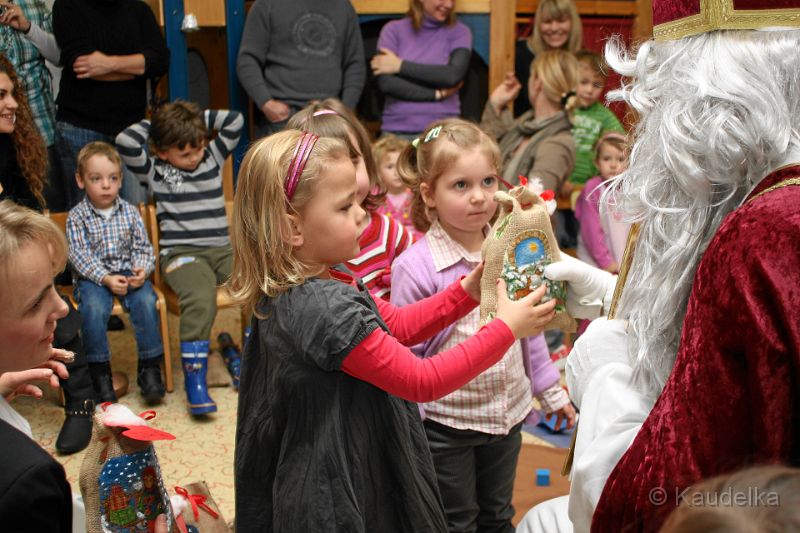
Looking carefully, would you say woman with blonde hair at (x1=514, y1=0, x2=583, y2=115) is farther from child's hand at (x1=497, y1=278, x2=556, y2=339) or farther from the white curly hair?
the white curly hair

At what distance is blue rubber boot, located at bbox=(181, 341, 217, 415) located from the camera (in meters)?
3.73

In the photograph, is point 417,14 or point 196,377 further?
point 417,14

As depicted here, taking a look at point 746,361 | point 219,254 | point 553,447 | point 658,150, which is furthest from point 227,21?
point 746,361

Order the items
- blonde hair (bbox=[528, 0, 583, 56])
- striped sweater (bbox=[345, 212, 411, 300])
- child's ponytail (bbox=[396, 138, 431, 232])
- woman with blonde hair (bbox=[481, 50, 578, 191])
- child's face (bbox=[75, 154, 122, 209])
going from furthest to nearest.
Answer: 1. blonde hair (bbox=[528, 0, 583, 56])
2. woman with blonde hair (bbox=[481, 50, 578, 191])
3. child's face (bbox=[75, 154, 122, 209])
4. striped sweater (bbox=[345, 212, 411, 300])
5. child's ponytail (bbox=[396, 138, 431, 232])

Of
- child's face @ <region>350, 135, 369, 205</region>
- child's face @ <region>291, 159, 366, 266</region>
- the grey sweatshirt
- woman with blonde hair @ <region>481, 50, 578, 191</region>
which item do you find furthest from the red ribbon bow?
the grey sweatshirt

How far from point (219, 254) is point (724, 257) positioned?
3404mm

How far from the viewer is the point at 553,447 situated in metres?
3.44

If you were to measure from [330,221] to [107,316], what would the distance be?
2542 millimetres

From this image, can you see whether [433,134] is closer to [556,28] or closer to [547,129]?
[547,129]

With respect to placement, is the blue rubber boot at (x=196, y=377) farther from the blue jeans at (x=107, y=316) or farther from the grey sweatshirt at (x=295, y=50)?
the grey sweatshirt at (x=295, y=50)

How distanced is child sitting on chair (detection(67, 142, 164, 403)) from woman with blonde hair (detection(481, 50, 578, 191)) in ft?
6.43

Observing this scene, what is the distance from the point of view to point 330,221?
5.54 ft

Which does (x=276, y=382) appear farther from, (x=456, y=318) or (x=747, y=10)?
(x=747, y=10)

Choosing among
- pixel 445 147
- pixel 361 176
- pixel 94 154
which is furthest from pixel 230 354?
pixel 445 147
